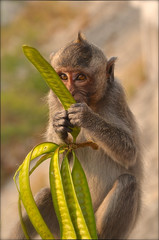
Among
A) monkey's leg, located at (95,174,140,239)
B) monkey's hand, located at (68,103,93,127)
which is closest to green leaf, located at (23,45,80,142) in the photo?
monkey's hand, located at (68,103,93,127)

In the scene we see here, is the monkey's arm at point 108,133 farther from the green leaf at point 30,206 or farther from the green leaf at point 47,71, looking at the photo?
the green leaf at point 30,206

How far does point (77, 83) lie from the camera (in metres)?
4.16

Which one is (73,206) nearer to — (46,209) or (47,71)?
(47,71)

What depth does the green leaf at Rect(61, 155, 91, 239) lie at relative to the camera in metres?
2.65

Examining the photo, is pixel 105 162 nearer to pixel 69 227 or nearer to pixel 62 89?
pixel 62 89

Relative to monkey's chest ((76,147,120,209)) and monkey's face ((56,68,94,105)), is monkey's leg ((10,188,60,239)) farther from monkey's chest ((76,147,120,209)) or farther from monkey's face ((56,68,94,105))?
monkey's face ((56,68,94,105))

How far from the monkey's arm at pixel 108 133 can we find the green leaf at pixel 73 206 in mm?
749

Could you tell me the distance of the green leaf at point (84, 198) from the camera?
2916mm

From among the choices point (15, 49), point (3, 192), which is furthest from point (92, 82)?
point (15, 49)

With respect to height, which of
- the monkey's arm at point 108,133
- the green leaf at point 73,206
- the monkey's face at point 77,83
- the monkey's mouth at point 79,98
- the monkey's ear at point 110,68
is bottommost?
the green leaf at point 73,206

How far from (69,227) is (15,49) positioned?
53.2 ft

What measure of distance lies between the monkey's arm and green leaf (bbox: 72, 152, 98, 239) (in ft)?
2.25

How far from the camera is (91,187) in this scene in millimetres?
4875

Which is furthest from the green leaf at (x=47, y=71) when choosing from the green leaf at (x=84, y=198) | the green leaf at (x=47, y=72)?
the green leaf at (x=84, y=198)
